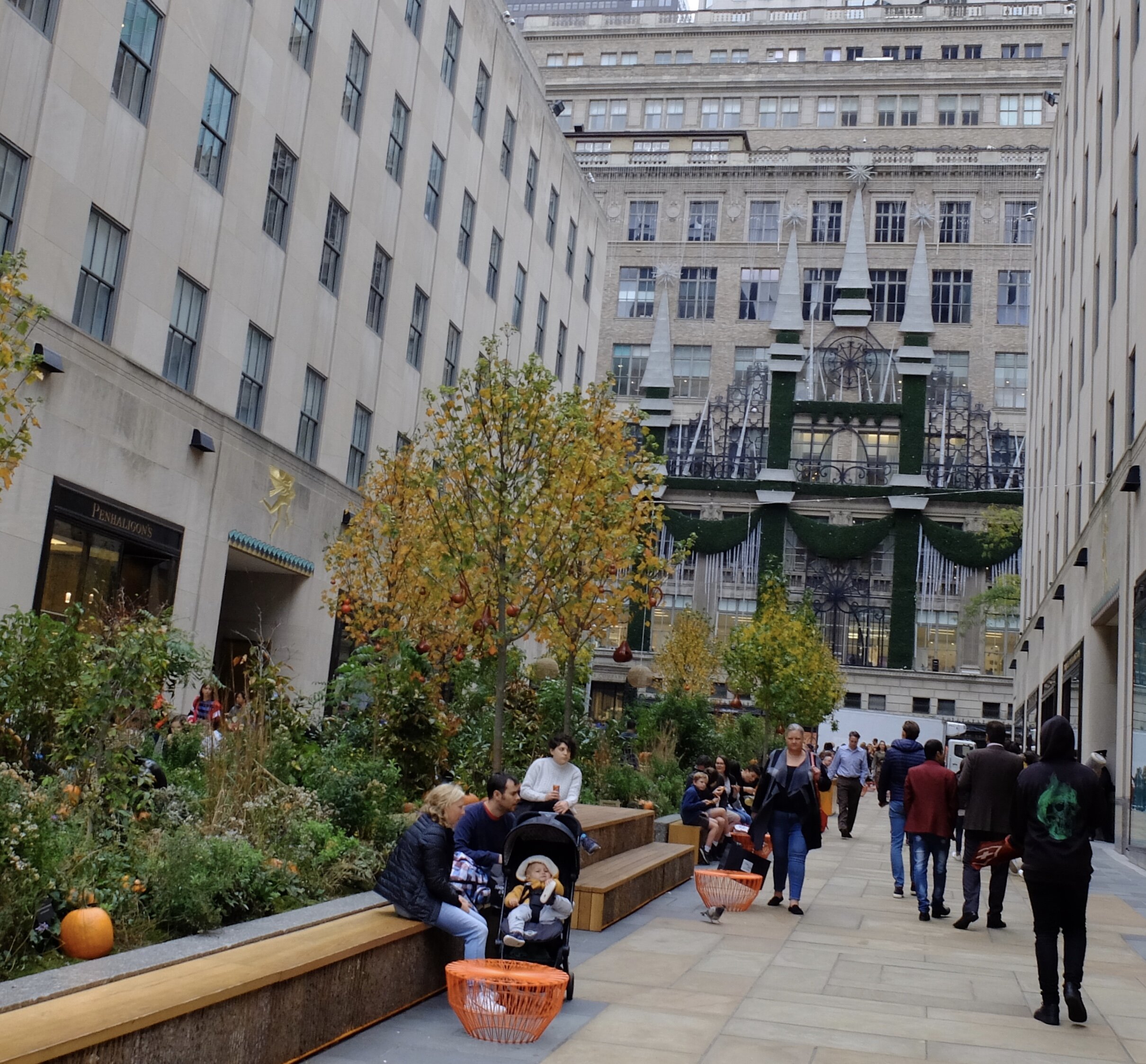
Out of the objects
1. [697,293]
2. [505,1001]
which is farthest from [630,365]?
[505,1001]

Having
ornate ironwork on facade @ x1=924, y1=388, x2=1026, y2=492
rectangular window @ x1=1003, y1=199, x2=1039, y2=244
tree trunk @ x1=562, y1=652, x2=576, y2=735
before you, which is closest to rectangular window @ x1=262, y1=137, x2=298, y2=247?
tree trunk @ x1=562, y1=652, x2=576, y2=735

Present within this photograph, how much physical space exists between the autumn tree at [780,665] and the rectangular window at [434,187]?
47.1 feet

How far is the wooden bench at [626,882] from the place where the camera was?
1057 cm

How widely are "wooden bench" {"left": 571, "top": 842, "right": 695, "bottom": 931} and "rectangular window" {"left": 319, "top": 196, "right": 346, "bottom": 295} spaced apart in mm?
15940

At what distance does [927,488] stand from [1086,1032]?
5942 centimetres

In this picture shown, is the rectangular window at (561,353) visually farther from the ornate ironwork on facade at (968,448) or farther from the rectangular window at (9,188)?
the ornate ironwork on facade at (968,448)

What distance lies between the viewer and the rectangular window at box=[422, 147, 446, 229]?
31203 millimetres

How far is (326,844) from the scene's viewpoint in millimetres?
8891

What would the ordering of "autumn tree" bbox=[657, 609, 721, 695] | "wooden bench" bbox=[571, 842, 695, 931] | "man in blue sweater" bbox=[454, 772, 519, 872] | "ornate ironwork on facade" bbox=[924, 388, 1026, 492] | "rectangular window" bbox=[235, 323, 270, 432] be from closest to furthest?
"man in blue sweater" bbox=[454, 772, 519, 872], "wooden bench" bbox=[571, 842, 695, 931], "rectangular window" bbox=[235, 323, 270, 432], "autumn tree" bbox=[657, 609, 721, 695], "ornate ironwork on facade" bbox=[924, 388, 1026, 492]

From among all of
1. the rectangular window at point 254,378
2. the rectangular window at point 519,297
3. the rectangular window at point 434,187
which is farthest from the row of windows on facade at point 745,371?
the rectangular window at point 254,378

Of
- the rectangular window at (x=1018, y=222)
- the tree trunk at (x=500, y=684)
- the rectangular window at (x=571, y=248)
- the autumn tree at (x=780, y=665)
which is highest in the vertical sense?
the rectangular window at (x=1018, y=222)

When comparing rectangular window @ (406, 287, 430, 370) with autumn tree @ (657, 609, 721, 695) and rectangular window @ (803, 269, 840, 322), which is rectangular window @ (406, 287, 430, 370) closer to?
autumn tree @ (657, 609, 721, 695)

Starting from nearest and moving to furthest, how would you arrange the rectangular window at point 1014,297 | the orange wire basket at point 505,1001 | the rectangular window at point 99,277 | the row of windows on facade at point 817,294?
1. the orange wire basket at point 505,1001
2. the rectangular window at point 99,277
3. the rectangular window at point 1014,297
4. the row of windows on facade at point 817,294

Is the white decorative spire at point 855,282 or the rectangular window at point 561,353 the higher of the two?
the white decorative spire at point 855,282
